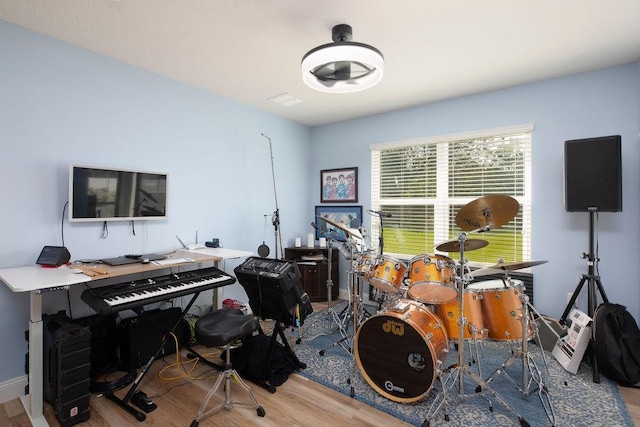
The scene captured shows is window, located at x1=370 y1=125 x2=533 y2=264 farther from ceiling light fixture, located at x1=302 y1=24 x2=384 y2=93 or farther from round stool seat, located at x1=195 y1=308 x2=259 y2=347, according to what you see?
round stool seat, located at x1=195 y1=308 x2=259 y2=347

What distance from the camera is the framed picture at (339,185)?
14.7 feet

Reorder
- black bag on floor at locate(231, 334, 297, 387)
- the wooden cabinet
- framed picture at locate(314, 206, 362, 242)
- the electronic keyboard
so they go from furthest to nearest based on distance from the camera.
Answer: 1. framed picture at locate(314, 206, 362, 242)
2. the wooden cabinet
3. black bag on floor at locate(231, 334, 297, 387)
4. the electronic keyboard

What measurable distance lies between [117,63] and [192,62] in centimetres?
65

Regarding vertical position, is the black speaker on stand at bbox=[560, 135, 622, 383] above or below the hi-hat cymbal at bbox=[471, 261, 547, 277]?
above

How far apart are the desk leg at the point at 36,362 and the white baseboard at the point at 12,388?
0.40 m

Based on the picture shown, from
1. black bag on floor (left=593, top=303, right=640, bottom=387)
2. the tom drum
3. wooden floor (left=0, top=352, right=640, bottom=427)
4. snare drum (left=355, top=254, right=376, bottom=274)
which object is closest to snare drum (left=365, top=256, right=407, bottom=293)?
snare drum (left=355, top=254, right=376, bottom=274)

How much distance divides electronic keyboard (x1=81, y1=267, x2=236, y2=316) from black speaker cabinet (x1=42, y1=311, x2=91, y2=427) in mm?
209

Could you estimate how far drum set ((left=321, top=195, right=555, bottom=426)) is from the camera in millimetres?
2016

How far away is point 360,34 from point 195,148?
2058mm

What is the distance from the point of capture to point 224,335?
186 cm

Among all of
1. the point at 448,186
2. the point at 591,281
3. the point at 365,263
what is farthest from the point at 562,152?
the point at 365,263

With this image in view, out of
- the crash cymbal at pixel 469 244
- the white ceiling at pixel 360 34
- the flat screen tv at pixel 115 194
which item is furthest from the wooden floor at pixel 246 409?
the white ceiling at pixel 360 34

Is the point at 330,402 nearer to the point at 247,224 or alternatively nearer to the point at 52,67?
the point at 247,224

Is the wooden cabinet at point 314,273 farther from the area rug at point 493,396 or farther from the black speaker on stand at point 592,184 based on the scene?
the black speaker on stand at point 592,184
